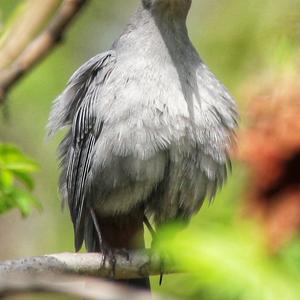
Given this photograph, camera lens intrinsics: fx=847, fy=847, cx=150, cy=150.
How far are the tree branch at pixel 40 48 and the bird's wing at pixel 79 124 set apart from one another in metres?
3.24

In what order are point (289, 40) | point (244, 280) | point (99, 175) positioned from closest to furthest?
point (244, 280), point (289, 40), point (99, 175)

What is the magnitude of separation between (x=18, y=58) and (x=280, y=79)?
43 centimetres

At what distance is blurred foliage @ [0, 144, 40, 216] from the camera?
3.14 m

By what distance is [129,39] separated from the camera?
4785 millimetres

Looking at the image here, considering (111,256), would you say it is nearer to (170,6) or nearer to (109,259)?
(109,259)

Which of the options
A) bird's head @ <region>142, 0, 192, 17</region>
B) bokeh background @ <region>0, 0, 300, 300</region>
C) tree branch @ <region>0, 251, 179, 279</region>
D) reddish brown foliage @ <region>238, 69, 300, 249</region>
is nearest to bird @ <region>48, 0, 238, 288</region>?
bird's head @ <region>142, 0, 192, 17</region>

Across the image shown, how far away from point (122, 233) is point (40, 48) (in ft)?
12.3

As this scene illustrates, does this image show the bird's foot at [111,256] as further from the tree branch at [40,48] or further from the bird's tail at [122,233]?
the tree branch at [40,48]

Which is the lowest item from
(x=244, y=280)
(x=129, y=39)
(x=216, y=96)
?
(x=244, y=280)

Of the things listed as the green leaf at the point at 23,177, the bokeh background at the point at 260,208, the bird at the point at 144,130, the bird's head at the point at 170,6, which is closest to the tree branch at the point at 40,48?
the bokeh background at the point at 260,208

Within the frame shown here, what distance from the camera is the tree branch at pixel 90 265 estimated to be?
129 inches

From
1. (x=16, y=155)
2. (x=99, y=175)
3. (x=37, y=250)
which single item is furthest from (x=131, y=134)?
(x=37, y=250)

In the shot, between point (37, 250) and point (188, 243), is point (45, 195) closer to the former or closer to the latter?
point (37, 250)

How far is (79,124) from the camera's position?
15.7 ft
